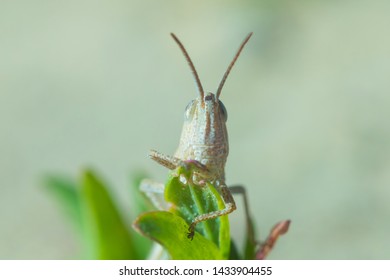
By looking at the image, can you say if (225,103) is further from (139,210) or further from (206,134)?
(206,134)

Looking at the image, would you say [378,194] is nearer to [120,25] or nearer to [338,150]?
[338,150]

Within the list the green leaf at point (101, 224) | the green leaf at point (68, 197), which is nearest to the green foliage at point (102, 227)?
the green leaf at point (101, 224)

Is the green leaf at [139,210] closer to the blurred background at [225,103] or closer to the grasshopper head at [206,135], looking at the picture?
the grasshopper head at [206,135]

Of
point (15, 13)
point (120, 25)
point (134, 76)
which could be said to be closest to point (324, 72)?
point (134, 76)

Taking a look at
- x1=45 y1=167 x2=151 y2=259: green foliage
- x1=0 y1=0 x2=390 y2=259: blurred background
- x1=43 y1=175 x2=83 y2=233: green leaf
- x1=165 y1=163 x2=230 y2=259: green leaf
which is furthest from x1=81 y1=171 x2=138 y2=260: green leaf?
x1=0 y1=0 x2=390 y2=259: blurred background

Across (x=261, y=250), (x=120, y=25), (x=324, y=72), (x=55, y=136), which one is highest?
(x=120, y=25)
